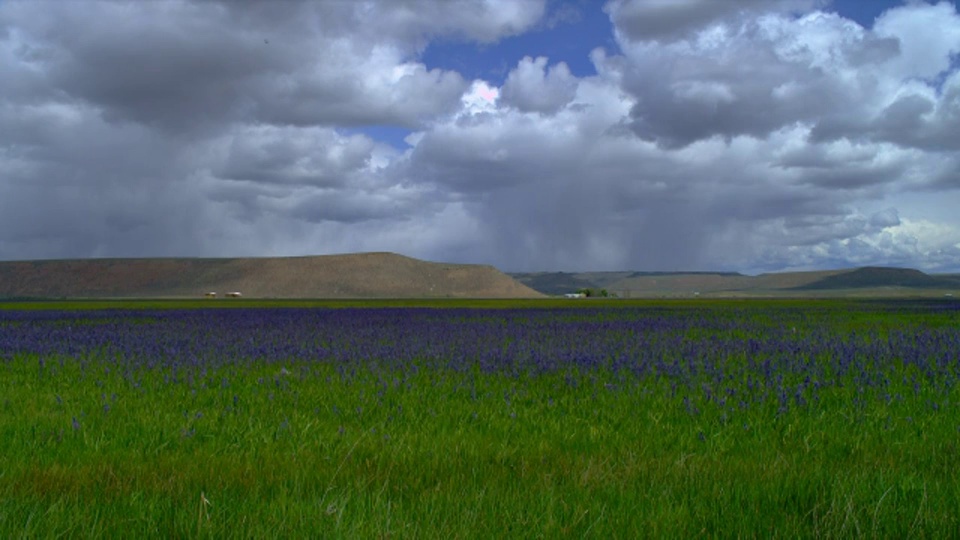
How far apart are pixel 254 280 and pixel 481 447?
18630cm

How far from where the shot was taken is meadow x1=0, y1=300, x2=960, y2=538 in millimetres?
4340

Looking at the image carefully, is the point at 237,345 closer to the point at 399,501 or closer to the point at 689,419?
the point at 689,419

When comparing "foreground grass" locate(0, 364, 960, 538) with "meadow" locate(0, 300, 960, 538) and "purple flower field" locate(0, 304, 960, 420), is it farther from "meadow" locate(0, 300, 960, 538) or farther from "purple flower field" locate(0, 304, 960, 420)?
"purple flower field" locate(0, 304, 960, 420)

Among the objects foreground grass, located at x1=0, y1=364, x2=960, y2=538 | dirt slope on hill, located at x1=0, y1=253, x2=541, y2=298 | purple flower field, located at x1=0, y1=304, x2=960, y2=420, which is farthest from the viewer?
dirt slope on hill, located at x1=0, y1=253, x2=541, y2=298

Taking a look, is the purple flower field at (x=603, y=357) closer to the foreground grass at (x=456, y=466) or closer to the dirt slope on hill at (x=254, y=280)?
the foreground grass at (x=456, y=466)

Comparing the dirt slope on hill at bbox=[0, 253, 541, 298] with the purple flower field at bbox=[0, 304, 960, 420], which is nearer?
the purple flower field at bbox=[0, 304, 960, 420]

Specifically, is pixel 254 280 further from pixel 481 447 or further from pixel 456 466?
pixel 456 466

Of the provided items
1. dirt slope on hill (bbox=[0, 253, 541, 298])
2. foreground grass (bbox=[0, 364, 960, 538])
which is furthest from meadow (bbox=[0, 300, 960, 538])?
dirt slope on hill (bbox=[0, 253, 541, 298])

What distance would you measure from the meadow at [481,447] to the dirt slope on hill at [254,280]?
535ft

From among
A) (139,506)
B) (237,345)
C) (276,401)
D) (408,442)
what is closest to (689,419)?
(408,442)

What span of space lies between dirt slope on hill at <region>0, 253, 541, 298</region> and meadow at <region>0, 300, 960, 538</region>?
6417 inches

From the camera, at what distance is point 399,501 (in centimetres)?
482

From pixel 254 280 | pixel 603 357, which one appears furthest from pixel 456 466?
pixel 254 280

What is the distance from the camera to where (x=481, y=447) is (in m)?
6.60
